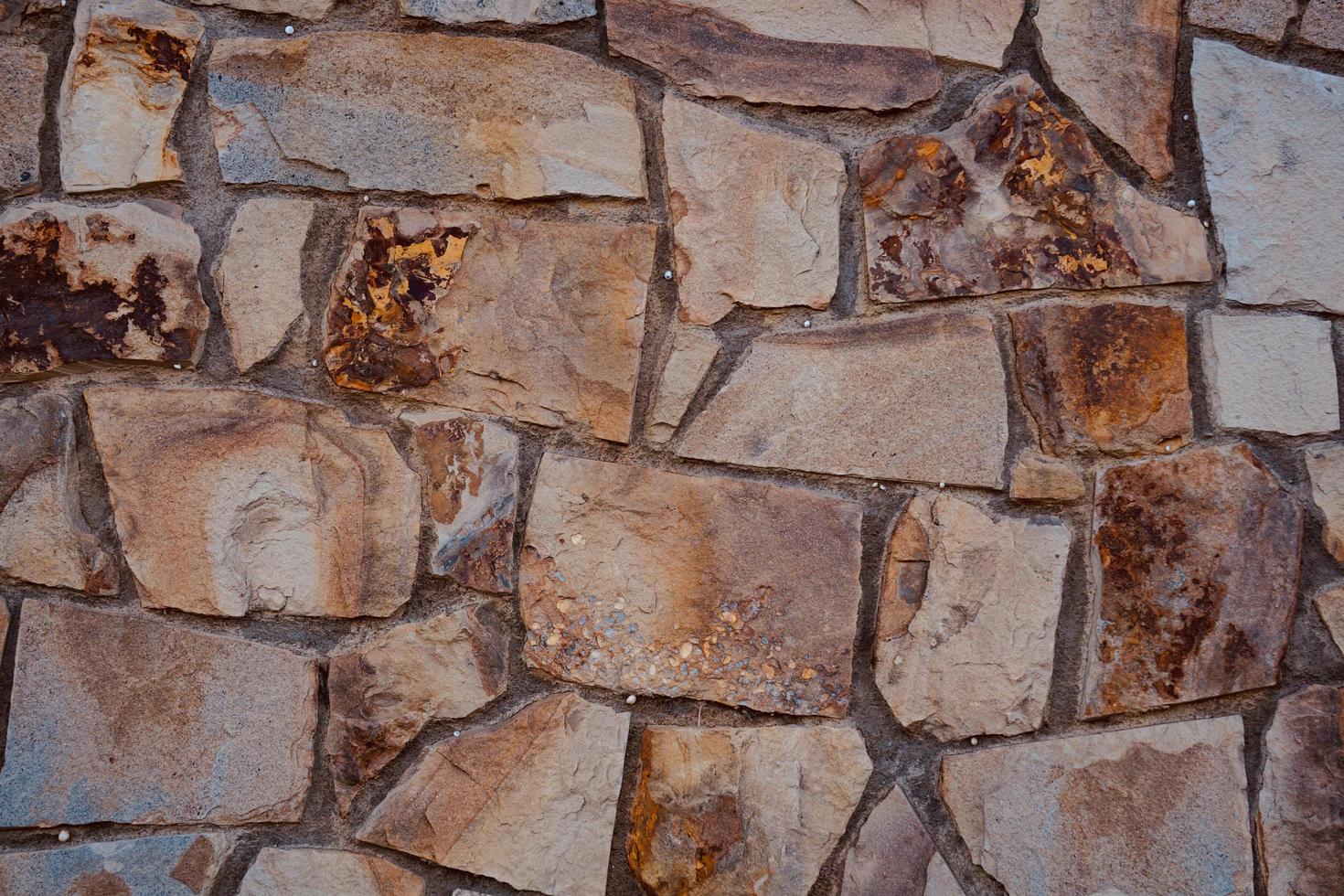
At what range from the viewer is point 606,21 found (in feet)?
3.93

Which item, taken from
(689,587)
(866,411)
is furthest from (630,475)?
(866,411)

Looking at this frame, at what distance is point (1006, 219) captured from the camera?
120 cm

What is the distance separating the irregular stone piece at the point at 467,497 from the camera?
117cm

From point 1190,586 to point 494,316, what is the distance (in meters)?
0.88

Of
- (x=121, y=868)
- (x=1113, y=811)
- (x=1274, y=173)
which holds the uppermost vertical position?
(x=1274, y=173)

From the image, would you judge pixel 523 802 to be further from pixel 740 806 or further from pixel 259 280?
pixel 259 280

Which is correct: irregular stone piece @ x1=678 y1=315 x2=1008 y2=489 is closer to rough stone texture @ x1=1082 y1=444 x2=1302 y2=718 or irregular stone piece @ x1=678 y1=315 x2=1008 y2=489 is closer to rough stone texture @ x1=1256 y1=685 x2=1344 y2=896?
rough stone texture @ x1=1082 y1=444 x2=1302 y2=718

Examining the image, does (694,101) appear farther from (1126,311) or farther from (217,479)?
(217,479)

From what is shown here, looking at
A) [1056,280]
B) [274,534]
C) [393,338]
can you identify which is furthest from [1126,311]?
[274,534]

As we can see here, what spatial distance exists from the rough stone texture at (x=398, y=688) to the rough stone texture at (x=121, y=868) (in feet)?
0.57

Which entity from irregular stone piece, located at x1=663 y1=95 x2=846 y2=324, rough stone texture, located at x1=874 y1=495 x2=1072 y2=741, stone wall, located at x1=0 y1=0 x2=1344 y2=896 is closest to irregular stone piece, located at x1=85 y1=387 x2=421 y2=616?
stone wall, located at x1=0 y1=0 x2=1344 y2=896

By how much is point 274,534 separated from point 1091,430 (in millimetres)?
971

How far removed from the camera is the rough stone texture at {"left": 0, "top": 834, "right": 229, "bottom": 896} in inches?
44.0

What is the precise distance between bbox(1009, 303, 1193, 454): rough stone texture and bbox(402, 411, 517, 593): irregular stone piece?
642 mm
